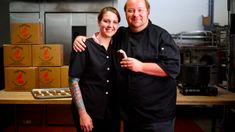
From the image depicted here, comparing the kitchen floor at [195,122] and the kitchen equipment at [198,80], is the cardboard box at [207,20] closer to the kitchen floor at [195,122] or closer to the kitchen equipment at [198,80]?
the kitchen floor at [195,122]

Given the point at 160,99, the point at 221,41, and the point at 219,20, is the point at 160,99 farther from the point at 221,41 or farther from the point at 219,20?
the point at 219,20

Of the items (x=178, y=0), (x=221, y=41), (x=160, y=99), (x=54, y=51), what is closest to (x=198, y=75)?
(x=160, y=99)

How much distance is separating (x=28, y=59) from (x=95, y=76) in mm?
1208

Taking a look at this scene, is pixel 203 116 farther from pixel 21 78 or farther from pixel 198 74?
pixel 21 78

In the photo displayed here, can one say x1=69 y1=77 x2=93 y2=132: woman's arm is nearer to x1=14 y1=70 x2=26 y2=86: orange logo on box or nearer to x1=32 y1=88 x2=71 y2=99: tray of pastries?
x1=32 y1=88 x2=71 y2=99: tray of pastries

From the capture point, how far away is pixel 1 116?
3678 millimetres

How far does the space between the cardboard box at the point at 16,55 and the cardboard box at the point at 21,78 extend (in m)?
0.06

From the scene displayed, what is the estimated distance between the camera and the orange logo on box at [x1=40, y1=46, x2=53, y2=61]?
8.98ft

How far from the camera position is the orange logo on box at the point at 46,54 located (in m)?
2.74

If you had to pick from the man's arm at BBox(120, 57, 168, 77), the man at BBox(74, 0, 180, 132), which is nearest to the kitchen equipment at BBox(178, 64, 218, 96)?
the man at BBox(74, 0, 180, 132)

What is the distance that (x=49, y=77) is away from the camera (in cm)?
277

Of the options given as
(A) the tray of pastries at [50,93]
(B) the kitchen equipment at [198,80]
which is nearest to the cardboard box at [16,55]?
(A) the tray of pastries at [50,93]

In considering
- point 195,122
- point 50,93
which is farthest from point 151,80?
point 195,122

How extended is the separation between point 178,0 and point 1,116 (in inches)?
128
